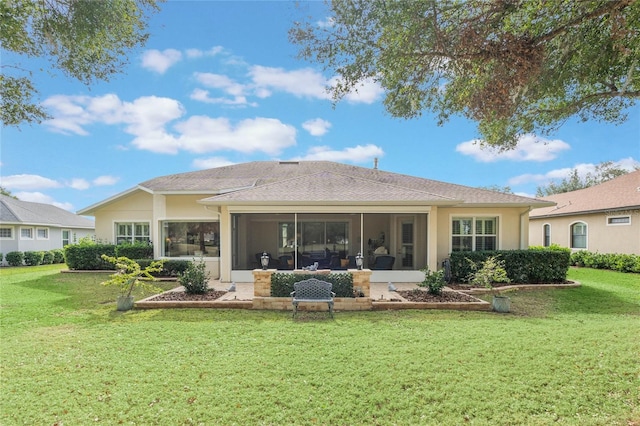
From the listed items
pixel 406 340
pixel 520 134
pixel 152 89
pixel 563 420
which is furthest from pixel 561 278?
pixel 152 89

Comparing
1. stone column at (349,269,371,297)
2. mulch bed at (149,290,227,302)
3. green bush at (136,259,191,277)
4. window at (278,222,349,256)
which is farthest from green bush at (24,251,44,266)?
stone column at (349,269,371,297)

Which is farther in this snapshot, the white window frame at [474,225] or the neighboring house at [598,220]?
the neighboring house at [598,220]

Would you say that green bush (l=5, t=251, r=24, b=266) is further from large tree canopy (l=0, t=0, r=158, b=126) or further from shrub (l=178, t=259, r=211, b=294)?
large tree canopy (l=0, t=0, r=158, b=126)

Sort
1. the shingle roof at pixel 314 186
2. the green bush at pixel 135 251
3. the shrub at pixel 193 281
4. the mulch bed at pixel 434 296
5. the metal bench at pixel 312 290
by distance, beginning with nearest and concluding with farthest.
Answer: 1. the metal bench at pixel 312 290
2. the mulch bed at pixel 434 296
3. the shrub at pixel 193 281
4. the shingle roof at pixel 314 186
5. the green bush at pixel 135 251

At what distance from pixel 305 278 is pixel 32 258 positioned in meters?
24.5

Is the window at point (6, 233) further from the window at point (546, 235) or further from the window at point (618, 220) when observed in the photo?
the window at point (618, 220)

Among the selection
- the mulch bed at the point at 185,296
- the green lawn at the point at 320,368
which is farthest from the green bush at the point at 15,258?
the mulch bed at the point at 185,296

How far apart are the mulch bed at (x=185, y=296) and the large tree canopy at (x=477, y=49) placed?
6911 millimetres

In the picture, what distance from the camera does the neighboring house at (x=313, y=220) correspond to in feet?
41.3

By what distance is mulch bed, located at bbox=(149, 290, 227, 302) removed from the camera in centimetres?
973

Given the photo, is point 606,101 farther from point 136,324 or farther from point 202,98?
point 202,98

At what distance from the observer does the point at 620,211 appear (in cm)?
1831

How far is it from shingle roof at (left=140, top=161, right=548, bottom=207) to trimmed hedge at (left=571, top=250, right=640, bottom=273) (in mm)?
7345

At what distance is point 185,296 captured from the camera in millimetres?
10117
